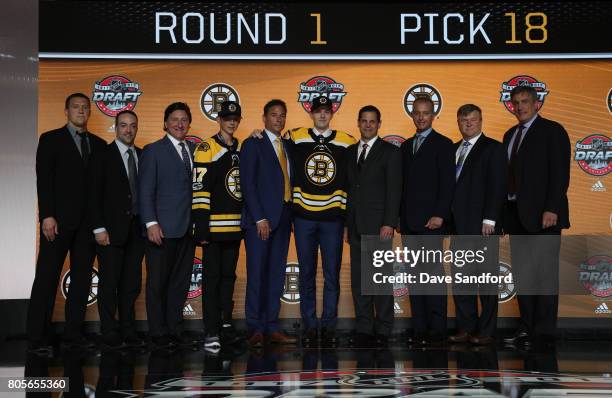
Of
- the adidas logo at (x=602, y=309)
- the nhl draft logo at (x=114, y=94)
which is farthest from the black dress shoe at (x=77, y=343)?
the adidas logo at (x=602, y=309)

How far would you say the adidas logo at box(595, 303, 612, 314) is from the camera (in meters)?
6.49

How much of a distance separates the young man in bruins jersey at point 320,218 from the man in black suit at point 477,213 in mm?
805

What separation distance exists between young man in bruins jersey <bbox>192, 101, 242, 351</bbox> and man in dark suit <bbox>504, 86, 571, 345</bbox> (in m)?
1.89

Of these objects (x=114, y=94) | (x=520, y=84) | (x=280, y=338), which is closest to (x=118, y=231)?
(x=280, y=338)

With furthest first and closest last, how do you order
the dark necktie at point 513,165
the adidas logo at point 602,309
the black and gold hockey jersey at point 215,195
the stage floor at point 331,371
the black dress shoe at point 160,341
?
the adidas logo at point 602,309 → the dark necktie at point 513,165 → the black and gold hockey jersey at point 215,195 → the black dress shoe at point 160,341 → the stage floor at point 331,371

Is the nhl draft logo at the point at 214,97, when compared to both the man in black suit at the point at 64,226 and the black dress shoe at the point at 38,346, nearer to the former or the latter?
the man in black suit at the point at 64,226

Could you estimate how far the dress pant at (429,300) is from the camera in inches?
225

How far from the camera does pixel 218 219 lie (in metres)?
5.61

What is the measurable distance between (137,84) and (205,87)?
0.53m

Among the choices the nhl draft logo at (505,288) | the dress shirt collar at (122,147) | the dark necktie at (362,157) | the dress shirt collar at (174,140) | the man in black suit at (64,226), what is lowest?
the nhl draft logo at (505,288)

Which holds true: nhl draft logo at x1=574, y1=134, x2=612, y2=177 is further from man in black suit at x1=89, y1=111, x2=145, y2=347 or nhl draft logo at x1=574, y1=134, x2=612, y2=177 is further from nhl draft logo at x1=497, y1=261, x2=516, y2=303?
man in black suit at x1=89, y1=111, x2=145, y2=347

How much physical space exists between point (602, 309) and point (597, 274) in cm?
27

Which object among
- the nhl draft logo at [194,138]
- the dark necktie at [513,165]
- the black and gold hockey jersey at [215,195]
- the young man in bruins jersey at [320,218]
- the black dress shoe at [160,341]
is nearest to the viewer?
the black dress shoe at [160,341]

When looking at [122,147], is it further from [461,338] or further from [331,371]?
[461,338]
